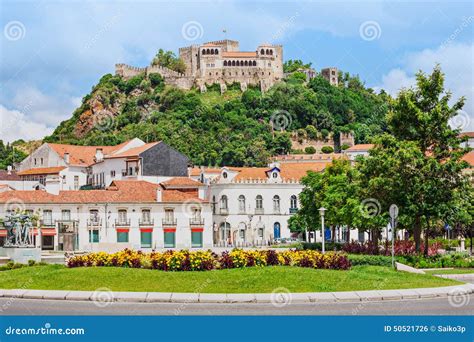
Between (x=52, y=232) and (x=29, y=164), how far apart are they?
4503cm

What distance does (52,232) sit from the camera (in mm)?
65625

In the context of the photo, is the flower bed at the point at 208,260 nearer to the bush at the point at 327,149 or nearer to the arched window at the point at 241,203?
the arched window at the point at 241,203

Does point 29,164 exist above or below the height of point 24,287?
above

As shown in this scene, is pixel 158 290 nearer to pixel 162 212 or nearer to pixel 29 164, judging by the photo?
pixel 162 212

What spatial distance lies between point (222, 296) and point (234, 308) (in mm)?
1812

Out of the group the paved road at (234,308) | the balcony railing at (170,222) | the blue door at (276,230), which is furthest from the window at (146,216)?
the paved road at (234,308)

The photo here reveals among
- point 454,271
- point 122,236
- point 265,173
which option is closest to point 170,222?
point 122,236

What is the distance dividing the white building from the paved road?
130ft

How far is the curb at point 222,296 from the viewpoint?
24156mm

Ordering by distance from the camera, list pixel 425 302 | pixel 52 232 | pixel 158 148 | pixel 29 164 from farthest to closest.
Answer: pixel 29 164
pixel 158 148
pixel 52 232
pixel 425 302

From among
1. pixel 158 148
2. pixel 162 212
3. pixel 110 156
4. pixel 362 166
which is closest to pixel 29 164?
pixel 110 156

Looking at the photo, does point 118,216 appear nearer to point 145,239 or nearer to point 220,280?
point 145,239

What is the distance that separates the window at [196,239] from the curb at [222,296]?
4492cm

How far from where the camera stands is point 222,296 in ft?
80.6
